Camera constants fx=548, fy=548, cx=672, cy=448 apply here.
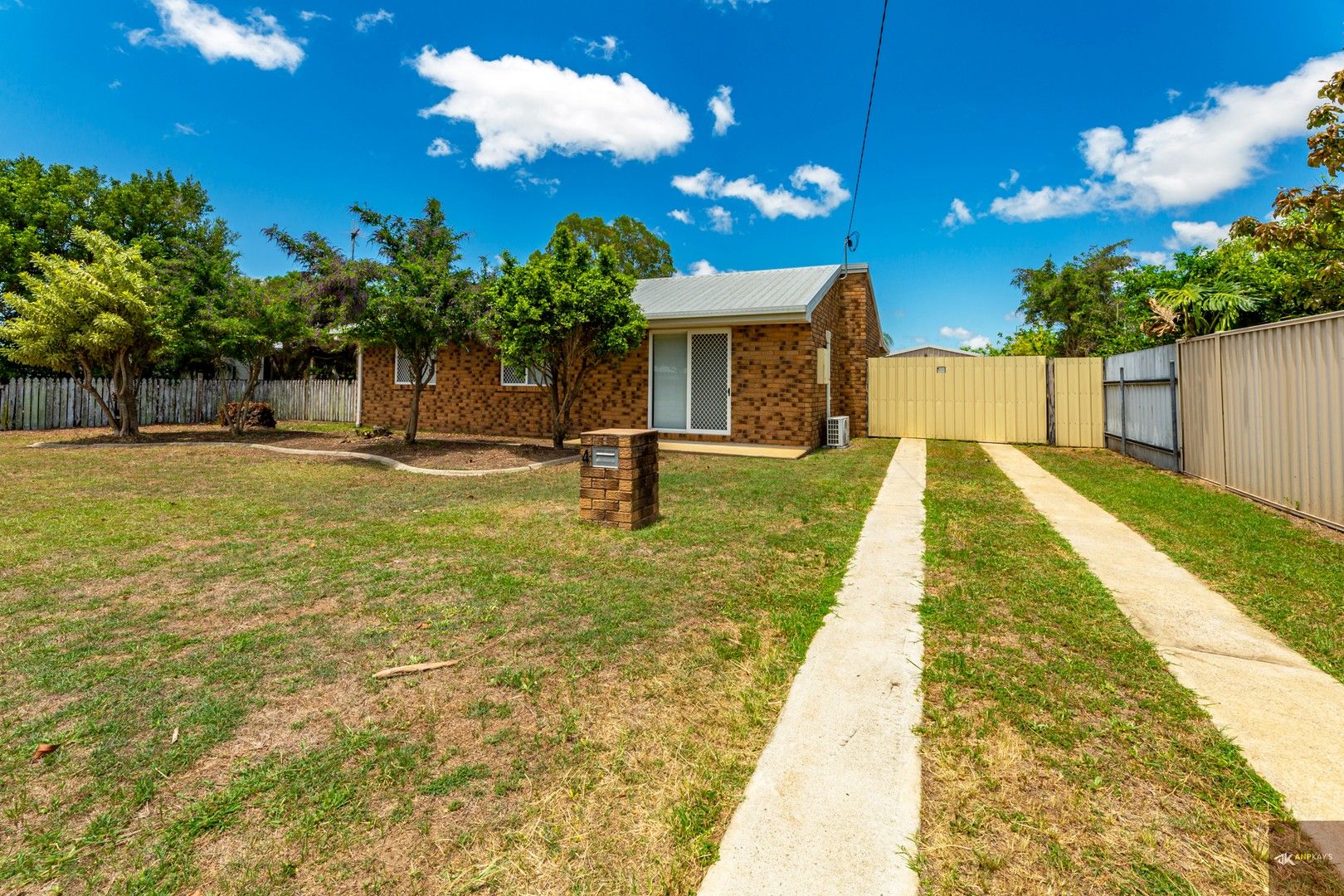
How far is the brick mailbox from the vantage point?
482 centimetres

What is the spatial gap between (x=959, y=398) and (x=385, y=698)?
1402cm

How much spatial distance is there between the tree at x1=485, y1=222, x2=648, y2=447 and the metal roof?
2.09 m

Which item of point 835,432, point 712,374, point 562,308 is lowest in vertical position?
point 835,432

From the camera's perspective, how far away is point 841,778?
181 centimetres

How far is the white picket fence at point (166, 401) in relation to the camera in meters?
13.5

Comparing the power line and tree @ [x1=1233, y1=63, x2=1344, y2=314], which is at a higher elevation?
the power line

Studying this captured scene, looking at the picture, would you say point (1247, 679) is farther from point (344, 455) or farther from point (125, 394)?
point (125, 394)

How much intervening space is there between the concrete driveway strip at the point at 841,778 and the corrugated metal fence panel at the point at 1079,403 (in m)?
12.0

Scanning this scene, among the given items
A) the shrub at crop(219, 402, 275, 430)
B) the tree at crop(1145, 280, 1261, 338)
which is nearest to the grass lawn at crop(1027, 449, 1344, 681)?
the tree at crop(1145, 280, 1261, 338)

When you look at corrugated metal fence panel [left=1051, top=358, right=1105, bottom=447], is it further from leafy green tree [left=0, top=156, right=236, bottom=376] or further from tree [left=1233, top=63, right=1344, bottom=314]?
leafy green tree [left=0, top=156, right=236, bottom=376]

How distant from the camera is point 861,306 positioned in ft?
47.2

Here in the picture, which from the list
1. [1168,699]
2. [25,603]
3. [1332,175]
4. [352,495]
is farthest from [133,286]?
[1332,175]

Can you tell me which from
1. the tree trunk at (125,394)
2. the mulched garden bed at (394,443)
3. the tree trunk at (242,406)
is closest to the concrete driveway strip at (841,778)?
the mulched garden bed at (394,443)

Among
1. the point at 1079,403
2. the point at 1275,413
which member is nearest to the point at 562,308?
the point at 1275,413
